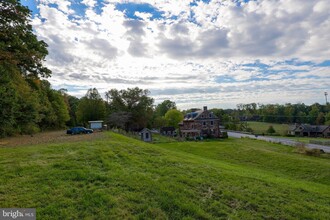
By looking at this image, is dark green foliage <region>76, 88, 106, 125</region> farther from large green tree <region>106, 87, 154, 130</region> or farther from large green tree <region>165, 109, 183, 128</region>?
large green tree <region>165, 109, 183, 128</region>

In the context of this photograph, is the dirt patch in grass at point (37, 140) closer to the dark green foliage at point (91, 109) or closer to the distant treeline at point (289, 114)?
the dark green foliage at point (91, 109)

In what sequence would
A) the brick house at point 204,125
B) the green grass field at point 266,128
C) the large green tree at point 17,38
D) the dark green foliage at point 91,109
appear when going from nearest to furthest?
the large green tree at point 17,38 → the dark green foliage at point 91,109 → the brick house at point 204,125 → the green grass field at point 266,128

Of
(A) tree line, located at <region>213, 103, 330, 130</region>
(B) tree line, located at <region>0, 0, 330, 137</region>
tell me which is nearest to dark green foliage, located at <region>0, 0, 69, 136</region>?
(B) tree line, located at <region>0, 0, 330, 137</region>

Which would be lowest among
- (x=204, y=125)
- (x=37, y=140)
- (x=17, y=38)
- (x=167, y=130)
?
(x=167, y=130)

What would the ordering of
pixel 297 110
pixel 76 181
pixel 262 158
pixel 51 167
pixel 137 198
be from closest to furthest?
pixel 137 198, pixel 76 181, pixel 51 167, pixel 262 158, pixel 297 110

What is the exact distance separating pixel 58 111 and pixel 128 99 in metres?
15.4

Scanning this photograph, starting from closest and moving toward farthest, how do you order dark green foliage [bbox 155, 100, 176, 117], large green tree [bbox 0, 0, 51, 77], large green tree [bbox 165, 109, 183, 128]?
large green tree [bbox 0, 0, 51, 77] < large green tree [bbox 165, 109, 183, 128] < dark green foliage [bbox 155, 100, 176, 117]

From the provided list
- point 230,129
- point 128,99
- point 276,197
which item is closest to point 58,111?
point 128,99

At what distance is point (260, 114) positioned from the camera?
106 metres

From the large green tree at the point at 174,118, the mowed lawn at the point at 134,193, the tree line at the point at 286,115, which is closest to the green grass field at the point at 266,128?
the tree line at the point at 286,115

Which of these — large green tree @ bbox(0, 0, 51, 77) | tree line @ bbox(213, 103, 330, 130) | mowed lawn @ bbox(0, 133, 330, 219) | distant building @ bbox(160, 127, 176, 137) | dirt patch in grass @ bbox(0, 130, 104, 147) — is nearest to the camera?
mowed lawn @ bbox(0, 133, 330, 219)

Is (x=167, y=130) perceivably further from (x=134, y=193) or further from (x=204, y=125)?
(x=134, y=193)

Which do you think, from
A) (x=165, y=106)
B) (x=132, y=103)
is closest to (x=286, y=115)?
(x=165, y=106)

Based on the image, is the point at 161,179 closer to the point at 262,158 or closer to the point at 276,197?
the point at 276,197
